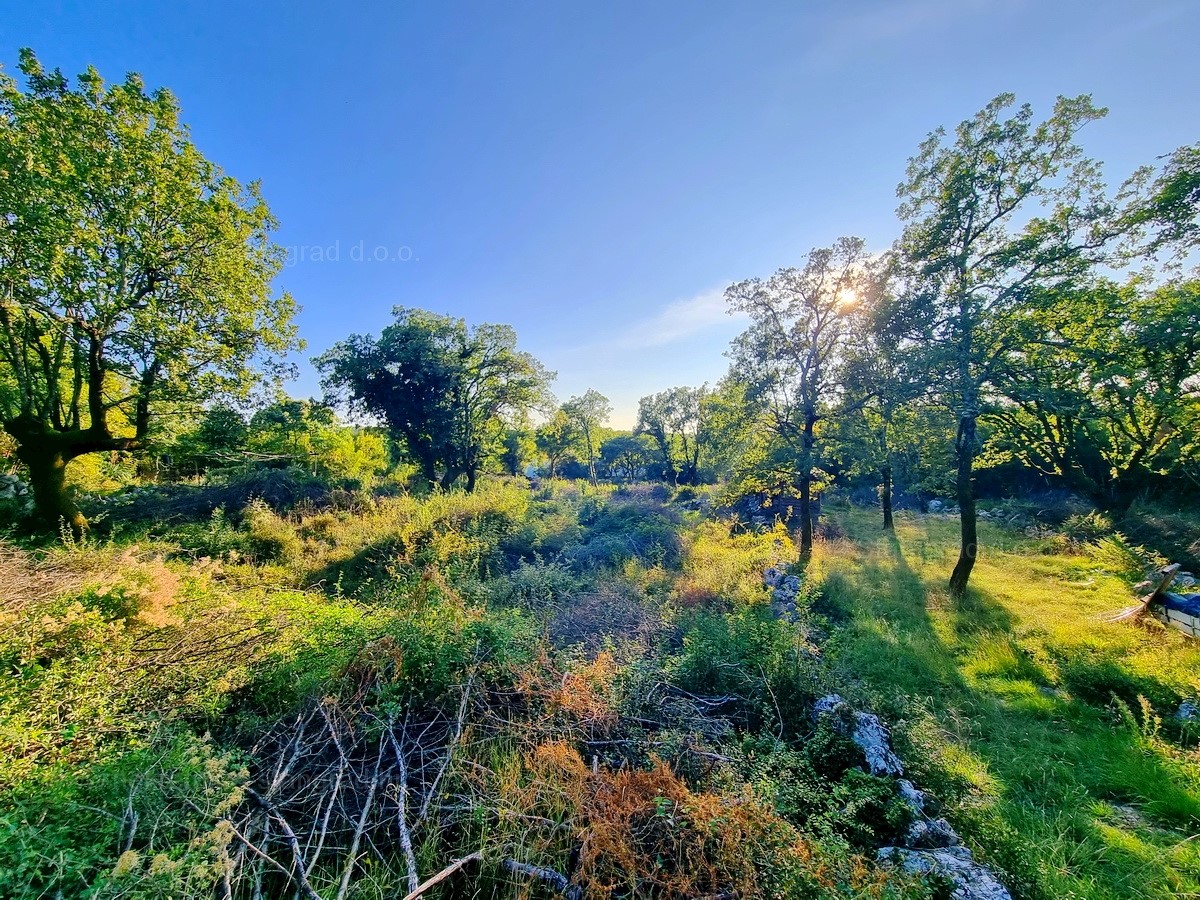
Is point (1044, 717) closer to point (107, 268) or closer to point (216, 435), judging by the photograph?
point (107, 268)

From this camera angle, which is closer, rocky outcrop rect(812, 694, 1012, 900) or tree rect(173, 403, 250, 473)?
rocky outcrop rect(812, 694, 1012, 900)

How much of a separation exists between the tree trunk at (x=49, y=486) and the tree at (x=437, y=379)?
1165cm

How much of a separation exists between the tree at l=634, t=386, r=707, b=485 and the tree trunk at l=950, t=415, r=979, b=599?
2135 cm

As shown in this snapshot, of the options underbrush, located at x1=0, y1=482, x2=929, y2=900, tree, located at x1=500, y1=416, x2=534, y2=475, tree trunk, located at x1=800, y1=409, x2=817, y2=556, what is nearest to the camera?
underbrush, located at x1=0, y1=482, x2=929, y2=900

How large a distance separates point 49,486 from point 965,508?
19.5 metres

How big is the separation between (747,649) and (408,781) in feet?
12.2

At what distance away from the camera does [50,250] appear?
714 cm

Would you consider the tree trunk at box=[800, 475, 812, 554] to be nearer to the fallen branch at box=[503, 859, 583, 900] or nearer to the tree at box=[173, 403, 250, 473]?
the fallen branch at box=[503, 859, 583, 900]

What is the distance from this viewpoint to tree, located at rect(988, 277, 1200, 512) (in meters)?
7.73

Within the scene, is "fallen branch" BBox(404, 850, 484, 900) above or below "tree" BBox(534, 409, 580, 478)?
below

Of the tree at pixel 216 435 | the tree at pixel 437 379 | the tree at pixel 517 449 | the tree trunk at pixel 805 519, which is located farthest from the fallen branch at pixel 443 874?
the tree at pixel 517 449

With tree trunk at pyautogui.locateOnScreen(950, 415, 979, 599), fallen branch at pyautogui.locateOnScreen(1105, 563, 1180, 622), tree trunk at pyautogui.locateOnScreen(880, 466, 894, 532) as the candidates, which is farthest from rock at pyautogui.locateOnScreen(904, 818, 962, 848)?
tree trunk at pyautogui.locateOnScreen(880, 466, 894, 532)

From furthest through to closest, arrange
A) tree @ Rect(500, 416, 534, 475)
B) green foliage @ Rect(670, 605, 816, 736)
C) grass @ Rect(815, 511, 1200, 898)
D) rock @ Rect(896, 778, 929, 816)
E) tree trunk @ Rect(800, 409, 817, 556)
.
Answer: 1. tree @ Rect(500, 416, 534, 475)
2. tree trunk @ Rect(800, 409, 817, 556)
3. green foliage @ Rect(670, 605, 816, 736)
4. rock @ Rect(896, 778, 929, 816)
5. grass @ Rect(815, 511, 1200, 898)

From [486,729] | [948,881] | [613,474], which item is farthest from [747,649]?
[613,474]
